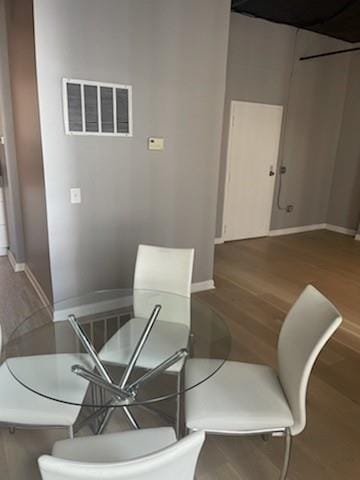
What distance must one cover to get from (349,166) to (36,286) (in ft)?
18.1

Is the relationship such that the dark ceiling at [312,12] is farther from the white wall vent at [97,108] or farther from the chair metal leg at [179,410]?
the chair metal leg at [179,410]

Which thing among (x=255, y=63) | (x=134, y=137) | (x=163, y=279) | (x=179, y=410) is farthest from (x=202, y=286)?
(x=255, y=63)

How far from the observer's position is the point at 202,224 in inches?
143

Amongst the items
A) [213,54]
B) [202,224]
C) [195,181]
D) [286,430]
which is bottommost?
[286,430]

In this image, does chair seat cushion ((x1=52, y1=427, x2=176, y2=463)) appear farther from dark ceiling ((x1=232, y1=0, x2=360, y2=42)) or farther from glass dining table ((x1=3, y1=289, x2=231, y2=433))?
dark ceiling ((x1=232, y1=0, x2=360, y2=42))

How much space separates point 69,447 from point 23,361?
2.03 feet

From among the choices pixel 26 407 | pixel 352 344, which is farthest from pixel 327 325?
pixel 352 344

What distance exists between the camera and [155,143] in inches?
124

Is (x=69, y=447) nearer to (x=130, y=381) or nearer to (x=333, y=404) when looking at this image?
(x=130, y=381)

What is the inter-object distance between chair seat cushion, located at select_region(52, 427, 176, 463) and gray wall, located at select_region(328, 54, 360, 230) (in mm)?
5901

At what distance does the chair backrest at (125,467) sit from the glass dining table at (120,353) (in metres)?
0.65

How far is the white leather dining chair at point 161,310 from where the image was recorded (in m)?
1.88

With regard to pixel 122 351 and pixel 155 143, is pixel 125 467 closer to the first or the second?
pixel 122 351

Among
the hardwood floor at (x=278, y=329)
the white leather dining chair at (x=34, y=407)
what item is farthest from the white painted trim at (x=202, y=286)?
the white leather dining chair at (x=34, y=407)
